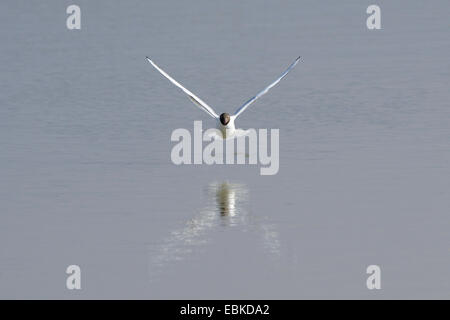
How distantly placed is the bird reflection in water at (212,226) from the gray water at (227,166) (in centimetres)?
3

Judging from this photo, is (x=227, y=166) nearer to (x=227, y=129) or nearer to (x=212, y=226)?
(x=227, y=129)

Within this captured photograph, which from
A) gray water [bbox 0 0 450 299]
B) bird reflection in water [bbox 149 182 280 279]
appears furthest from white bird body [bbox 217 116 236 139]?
bird reflection in water [bbox 149 182 280 279]

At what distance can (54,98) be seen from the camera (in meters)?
27.2

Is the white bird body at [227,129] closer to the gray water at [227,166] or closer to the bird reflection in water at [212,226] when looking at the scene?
the gray water at [227,166]

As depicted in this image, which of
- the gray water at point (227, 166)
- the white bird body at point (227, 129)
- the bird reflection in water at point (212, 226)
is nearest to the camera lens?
the gray water at point (227, 166)

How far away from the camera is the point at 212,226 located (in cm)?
1819

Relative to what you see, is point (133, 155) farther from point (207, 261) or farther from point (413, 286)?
point (413, 286)

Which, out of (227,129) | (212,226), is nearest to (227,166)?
(227,129)

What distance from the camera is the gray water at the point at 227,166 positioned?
16422 mm

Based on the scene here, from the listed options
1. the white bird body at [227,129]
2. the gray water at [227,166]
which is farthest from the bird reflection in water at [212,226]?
the white bird body at [227,129]

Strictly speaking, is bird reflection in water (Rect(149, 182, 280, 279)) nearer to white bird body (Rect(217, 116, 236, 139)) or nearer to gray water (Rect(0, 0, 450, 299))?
gray water (Rect(0, 0, 450, 299))

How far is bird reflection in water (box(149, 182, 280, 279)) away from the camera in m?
17.0

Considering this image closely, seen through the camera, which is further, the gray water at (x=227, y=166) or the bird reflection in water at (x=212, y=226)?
the bird reflection in water at (x=212, y=226)

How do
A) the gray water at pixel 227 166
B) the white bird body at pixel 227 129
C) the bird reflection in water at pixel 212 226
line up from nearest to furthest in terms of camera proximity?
the gray water at pixel 227 166
the bird reflection in water at pixel 212 226
the white bird body at pixel 227 129
